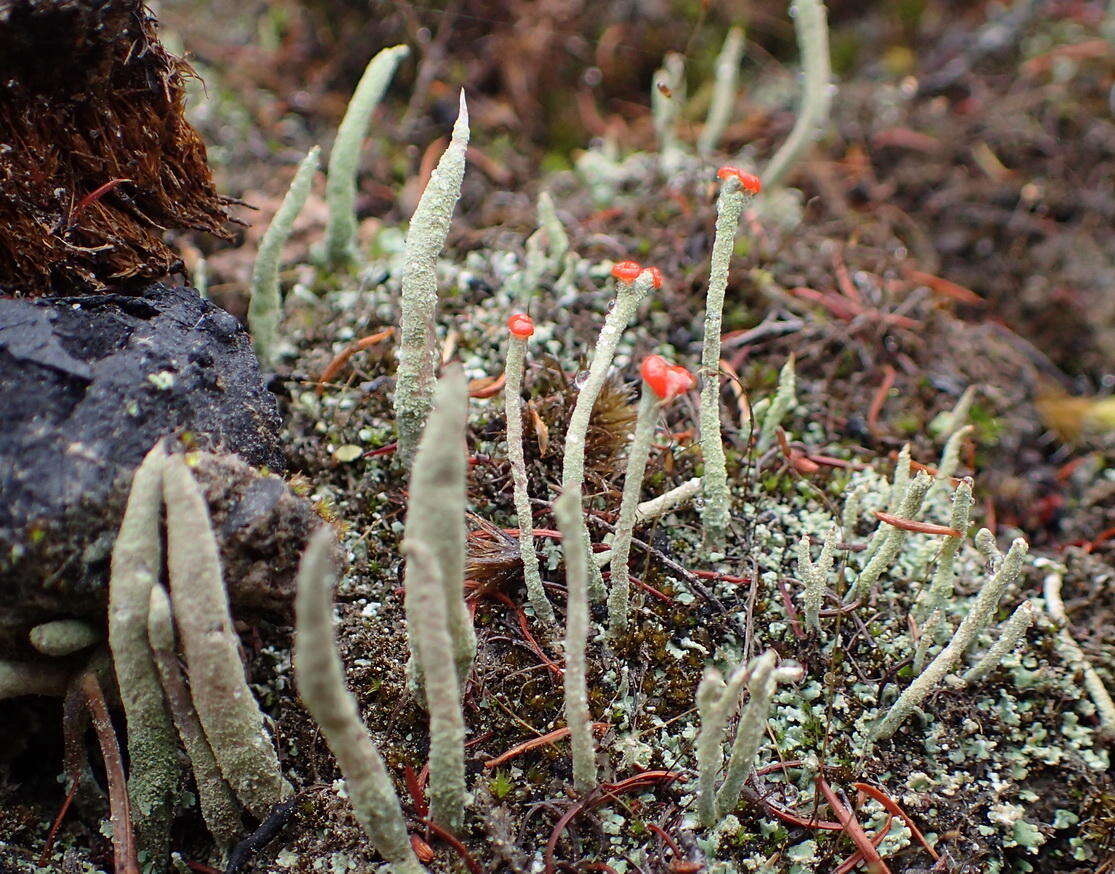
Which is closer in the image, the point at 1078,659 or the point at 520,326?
the point at 520,326

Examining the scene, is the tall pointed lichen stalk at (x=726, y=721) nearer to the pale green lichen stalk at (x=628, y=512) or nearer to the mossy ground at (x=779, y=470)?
the mossy ground at (x=779, y=470)

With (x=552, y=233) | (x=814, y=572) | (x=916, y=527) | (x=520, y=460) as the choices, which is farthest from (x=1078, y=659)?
(x=552, y=233)

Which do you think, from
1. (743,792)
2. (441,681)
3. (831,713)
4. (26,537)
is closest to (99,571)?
(26,537)

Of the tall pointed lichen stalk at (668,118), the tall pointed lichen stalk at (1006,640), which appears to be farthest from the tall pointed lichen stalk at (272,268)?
the tall pointed lichen stalk at (1006,640)

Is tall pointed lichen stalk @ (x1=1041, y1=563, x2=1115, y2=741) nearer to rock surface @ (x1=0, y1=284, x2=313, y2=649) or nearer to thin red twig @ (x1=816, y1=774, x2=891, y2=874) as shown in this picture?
thin red twig @ (x1=816, y1=774, x2=891, y2=874)

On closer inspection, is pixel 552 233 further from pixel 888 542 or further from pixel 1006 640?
pixel 1006 640
